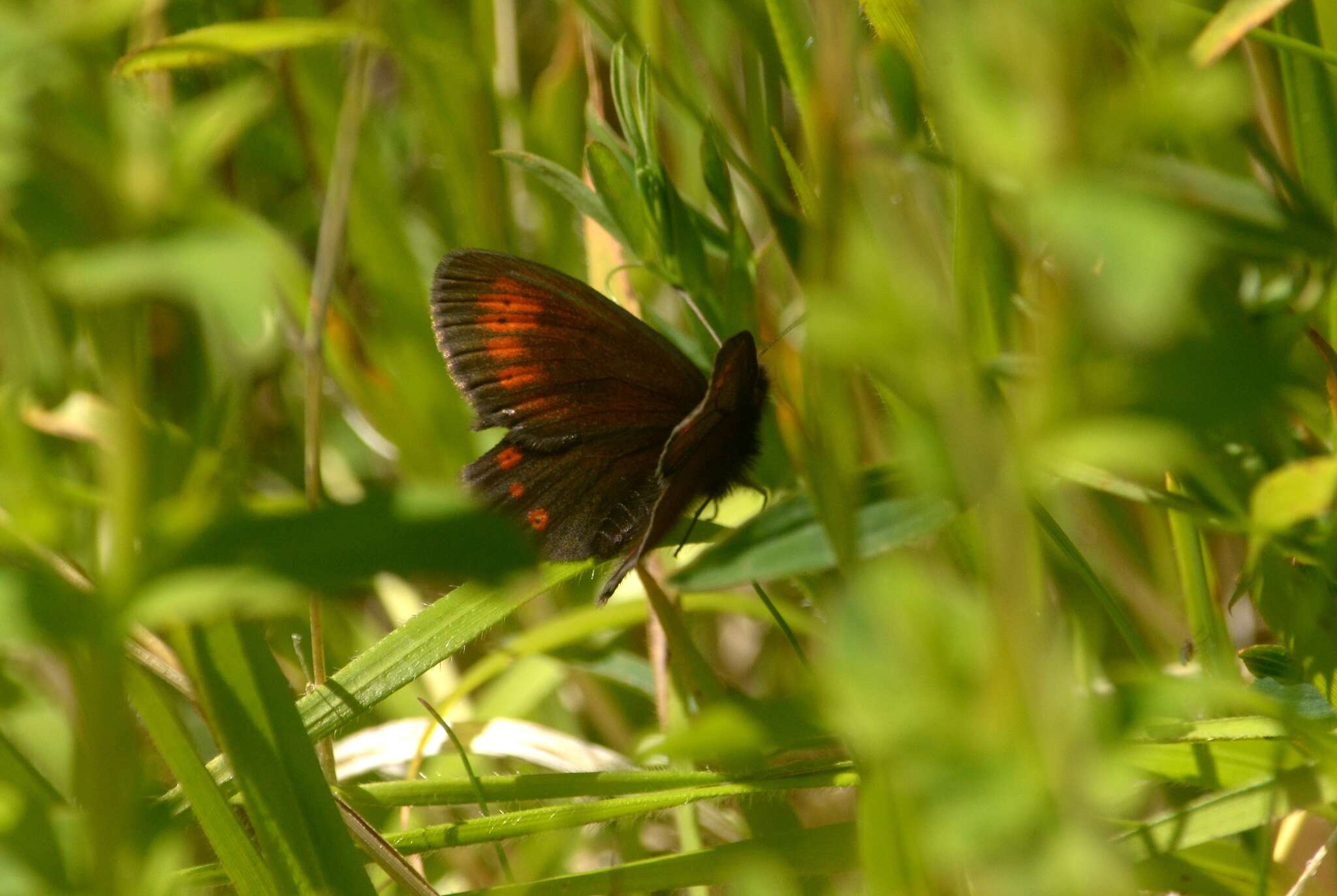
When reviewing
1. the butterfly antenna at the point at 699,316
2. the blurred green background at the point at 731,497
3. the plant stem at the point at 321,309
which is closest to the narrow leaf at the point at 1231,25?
the blurred green background at the point at 731,497

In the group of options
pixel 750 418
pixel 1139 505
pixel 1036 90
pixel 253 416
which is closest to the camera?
pixel 1036 90

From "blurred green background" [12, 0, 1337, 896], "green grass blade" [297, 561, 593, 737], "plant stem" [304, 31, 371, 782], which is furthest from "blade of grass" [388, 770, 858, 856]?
"plant stem" [304, 31, 371, 782]

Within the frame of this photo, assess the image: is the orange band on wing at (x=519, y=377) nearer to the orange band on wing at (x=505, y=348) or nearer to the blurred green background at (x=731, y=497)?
the orange band on wing at (x=505, y=348)

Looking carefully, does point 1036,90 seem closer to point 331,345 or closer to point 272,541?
point 272,541

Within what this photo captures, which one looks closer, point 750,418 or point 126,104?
point 126,104

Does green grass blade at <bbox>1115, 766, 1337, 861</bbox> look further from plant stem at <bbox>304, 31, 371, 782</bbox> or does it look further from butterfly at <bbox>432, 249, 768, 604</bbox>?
plant stem at <bbox>304, 31, 371, 782</bbox>

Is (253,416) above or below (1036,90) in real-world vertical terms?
above

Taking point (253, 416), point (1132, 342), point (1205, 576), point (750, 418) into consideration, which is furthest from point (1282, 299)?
point (253, 416)

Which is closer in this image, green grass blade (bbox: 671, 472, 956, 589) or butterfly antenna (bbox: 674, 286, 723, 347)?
green grass blade (bbox: 671, 472, 956, 589)
